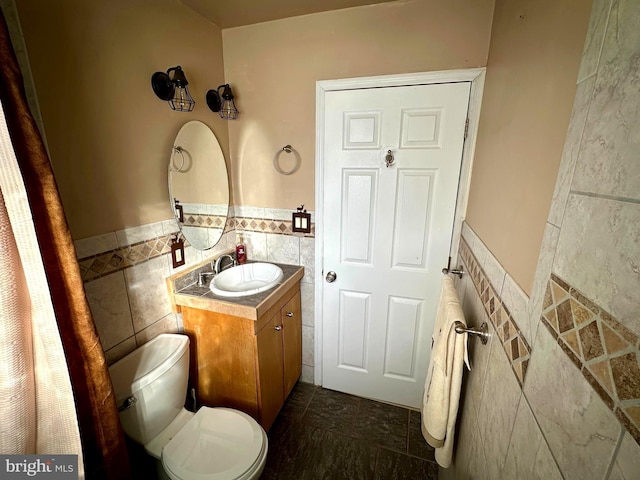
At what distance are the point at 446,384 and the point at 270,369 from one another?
0.98 meters

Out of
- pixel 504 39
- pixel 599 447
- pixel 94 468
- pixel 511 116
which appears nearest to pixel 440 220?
pixel 511 116

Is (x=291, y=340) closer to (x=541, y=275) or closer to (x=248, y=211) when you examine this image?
(x=248, y=211)

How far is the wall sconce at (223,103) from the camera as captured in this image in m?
1.63

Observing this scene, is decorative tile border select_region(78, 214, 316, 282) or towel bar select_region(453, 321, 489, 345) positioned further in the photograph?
decorative tile border select_region(78, 214, 316, 282)

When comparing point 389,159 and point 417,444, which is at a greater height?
point 389,159

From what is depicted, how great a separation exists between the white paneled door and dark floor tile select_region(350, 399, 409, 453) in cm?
7

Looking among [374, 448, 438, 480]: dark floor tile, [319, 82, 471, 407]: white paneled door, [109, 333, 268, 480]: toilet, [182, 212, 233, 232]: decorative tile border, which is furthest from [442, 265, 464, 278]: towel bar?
[182, 212, 233, 232]: decorative tile border

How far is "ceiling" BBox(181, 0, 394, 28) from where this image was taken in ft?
4.64

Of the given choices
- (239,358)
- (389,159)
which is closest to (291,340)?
(239,358)

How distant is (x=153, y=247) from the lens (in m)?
1.35

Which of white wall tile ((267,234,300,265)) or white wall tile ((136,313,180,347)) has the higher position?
white wall tile ((267,234,300,265))

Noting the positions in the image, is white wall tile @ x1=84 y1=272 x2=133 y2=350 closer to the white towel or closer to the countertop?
the countertop

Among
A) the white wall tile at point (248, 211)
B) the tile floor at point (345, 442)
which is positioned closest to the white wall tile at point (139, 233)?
the white wall tile at point (248, 211)

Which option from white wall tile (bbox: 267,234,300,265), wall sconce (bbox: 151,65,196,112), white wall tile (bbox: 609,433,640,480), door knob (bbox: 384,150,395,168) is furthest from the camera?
white wall tile (bbox: 267,234,300,265)
